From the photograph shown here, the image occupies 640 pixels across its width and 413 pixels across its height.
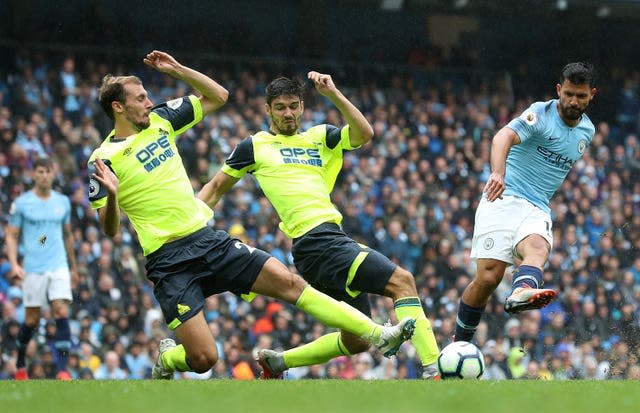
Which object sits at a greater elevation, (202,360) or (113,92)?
(113,92)

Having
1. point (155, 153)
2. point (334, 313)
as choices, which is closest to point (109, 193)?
point (155, 153)

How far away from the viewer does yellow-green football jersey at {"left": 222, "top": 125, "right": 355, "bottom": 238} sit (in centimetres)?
820

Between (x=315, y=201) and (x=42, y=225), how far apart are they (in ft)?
13.1

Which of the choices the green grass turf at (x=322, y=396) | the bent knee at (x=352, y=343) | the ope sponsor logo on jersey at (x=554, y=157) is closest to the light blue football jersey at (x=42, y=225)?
the bent knee at (x=352, y=343)

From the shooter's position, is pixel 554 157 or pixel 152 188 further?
pixel 554 157

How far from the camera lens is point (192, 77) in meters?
8.10

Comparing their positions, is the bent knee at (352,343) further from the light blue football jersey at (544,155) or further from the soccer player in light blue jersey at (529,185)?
the light blue football jersey at (544,155)

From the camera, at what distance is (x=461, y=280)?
1627cm

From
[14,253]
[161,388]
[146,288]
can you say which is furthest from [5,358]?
[161,388]

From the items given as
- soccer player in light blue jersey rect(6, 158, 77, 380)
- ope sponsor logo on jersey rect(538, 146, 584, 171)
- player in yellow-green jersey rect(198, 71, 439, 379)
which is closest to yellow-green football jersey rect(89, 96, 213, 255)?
player in yellow-green jersey rect(198, 71, 439, 379)

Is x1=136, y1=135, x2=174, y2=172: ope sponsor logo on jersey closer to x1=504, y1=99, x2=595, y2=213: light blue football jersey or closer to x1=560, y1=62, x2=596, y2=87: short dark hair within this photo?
x1=504, y1=99, x2=595, y2=213: light blue football jersey

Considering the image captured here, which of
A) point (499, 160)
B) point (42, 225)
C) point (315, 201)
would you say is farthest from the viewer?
point (42, 225)

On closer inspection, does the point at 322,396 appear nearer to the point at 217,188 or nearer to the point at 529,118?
the point at 217,188

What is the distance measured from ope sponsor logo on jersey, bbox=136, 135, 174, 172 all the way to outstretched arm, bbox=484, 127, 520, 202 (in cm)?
201
